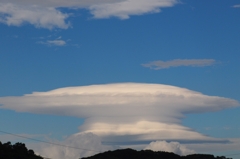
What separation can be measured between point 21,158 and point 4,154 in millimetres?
8296

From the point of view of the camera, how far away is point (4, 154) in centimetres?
19300

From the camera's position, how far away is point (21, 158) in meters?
199
